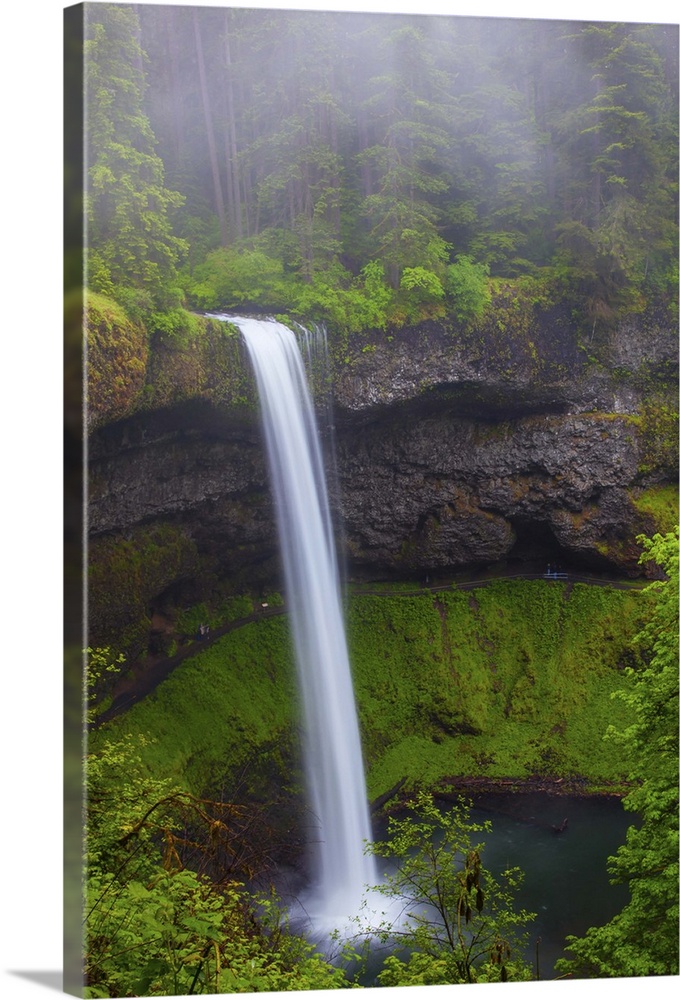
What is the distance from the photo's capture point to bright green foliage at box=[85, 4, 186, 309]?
7.58 metres

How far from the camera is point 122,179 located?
8117mm

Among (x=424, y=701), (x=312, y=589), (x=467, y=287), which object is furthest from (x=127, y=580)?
(x=467, y=287)

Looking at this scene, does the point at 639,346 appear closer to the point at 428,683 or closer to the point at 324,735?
the point at 428,683

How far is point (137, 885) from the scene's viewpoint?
5723 millimetres

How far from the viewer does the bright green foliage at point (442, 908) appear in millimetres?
7695

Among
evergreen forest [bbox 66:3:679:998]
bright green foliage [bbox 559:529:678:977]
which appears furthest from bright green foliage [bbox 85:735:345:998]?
bright green foliage [bbox 559:529:678:977]

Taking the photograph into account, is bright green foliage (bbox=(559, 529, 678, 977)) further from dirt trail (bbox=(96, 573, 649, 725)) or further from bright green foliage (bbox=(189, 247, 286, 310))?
bright green foliage (bbox=(189, 247, 286, 310))

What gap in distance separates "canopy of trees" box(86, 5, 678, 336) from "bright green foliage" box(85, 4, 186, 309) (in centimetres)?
2

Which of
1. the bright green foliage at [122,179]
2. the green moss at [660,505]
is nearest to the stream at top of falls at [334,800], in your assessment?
the bright green foliage at [122,179]

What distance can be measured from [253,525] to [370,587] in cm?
135

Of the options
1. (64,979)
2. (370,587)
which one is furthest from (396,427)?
(64,979)

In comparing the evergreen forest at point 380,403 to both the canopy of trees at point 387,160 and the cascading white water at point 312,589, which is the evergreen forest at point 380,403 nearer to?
the canopy of trees at point 387,160

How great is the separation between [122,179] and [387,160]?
8.03 ft

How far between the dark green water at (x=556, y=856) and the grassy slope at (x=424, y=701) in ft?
1.13
